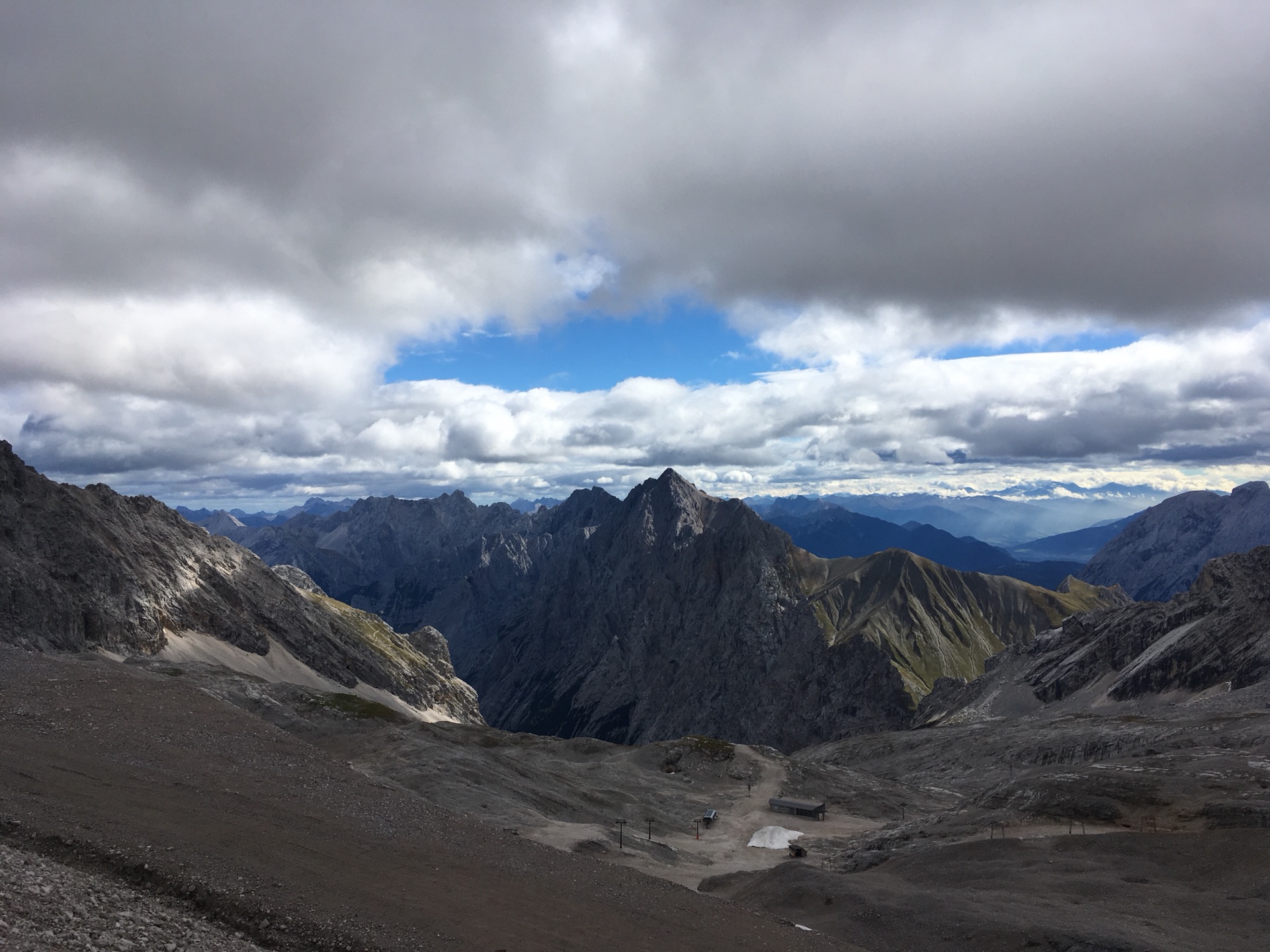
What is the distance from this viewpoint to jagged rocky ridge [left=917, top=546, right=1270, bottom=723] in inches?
6014

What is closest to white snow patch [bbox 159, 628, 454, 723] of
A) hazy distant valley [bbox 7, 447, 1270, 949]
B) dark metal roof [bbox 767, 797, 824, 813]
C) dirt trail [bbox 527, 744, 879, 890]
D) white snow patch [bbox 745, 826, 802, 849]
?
hazy distant valley [bbox 7, 447, 1270, 949]

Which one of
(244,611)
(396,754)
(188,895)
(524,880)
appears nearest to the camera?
(188,895)

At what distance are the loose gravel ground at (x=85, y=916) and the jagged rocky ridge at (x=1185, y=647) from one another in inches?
7144

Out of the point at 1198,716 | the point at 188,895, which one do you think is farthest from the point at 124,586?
the point at 1198,716

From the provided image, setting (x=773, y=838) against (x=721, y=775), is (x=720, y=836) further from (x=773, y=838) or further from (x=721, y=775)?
(x=721, y=775)

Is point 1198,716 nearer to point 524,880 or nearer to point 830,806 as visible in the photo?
point 830,806

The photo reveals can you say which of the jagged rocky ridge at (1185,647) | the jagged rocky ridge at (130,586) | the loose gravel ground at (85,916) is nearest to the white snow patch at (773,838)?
the loose gravel ground at (85,916)

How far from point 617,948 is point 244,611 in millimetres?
168424

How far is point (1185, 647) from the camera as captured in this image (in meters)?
162

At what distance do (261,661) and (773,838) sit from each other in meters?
127

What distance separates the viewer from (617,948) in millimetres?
34031

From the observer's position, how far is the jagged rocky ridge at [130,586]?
117562 mm

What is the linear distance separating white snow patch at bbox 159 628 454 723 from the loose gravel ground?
10658 centimetres

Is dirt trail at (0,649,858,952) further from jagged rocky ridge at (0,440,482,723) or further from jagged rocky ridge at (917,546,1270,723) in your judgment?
jagged rocky ridge at (917,546,1270,723)
